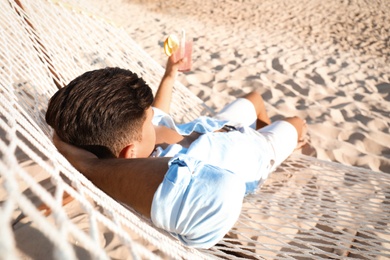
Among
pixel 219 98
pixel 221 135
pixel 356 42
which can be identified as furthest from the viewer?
pixel 356 42

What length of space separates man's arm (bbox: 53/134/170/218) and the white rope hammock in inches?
1.3

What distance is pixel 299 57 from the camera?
11.3ft

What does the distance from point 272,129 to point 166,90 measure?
48 centimetres

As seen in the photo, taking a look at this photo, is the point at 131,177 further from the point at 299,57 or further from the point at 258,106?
the point at 299,57

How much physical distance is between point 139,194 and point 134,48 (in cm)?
133

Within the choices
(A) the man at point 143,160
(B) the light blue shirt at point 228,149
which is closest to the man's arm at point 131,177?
(A) the man at point 143,160

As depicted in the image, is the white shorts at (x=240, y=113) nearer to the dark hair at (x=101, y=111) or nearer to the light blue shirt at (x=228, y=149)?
the light blue shirt at (x=228, y=149)

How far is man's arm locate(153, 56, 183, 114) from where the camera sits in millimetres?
1427

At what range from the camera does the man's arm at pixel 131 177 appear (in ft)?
2.39

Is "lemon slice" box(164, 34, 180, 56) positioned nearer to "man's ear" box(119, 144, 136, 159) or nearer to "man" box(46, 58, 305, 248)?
"man" box(46, 58, 305, 248)

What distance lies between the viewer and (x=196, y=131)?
1318 millimetres

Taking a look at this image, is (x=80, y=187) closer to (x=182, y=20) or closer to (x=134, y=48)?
(x=134, y=48)

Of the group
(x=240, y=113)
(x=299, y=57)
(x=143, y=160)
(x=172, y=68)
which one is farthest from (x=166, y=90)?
(x=299, y=57)

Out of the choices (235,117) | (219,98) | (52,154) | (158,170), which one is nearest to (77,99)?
(52,154)
